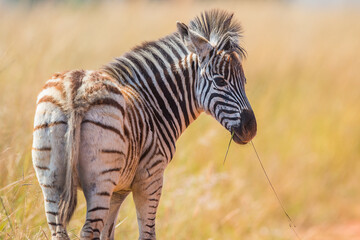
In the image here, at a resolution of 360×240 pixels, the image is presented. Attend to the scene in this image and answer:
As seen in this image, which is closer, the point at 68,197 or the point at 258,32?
the point at 68,197

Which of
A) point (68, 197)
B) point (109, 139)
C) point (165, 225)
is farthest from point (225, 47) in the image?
point (165, 225)

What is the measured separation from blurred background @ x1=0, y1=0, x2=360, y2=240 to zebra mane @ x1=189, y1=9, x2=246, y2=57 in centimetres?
51

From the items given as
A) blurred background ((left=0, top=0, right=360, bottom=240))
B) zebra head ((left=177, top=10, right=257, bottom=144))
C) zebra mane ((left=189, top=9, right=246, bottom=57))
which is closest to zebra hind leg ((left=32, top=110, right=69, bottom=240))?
blurred background ((left=0, top=0, right=360, bottom=240))

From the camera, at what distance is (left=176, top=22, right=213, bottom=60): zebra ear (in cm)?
333

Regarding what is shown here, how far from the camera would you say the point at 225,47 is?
3.38 metres

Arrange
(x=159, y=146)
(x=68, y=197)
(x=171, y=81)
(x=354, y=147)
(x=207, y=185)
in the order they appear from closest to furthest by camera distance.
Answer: (x=68, y=197), (x=159, y=146), (x=171, y=81), (x=207, y=185), (x=354, y=147)

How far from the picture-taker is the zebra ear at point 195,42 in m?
3.33

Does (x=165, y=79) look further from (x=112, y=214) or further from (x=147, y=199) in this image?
(x=112, y=214)

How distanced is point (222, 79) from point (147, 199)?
0.91 meters

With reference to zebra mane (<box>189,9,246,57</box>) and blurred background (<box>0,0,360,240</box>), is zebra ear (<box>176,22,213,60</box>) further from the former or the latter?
blurred background (<box>0,0,360,240</box>)

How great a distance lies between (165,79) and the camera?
3453mm

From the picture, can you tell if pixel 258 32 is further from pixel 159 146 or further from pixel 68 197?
pixel 68 197

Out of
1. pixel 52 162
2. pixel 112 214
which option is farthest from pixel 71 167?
pixel 112 214

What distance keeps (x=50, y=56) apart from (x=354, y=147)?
4749mm
